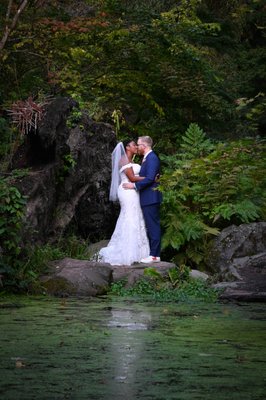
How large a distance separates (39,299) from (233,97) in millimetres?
11190

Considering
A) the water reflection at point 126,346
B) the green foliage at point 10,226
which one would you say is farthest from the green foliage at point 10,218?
the water reflection at point 126,346

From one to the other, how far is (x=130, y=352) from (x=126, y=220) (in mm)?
8036

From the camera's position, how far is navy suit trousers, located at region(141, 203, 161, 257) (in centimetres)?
1524

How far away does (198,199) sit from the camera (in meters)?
16.0

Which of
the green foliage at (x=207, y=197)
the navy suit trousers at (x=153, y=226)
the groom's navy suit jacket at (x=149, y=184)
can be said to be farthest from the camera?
the groom's navy suit jacket at (x=149, y=184)

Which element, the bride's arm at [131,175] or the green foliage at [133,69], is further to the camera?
the green foliage at [133,69]

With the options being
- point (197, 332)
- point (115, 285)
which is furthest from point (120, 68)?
point (197, 332)

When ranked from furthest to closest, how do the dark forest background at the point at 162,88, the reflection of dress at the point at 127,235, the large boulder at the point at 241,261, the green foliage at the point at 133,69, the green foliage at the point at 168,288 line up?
1. the green foliage at the point at 133,69
2. the dark forest background at the point at 162,88
3. the reflection of dress at the point at 127,235
4. the green foliage at the point at 168,288
5. the large boulder at the point at 241,261

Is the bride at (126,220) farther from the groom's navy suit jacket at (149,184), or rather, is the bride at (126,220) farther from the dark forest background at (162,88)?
the dark forest background at (162,88)

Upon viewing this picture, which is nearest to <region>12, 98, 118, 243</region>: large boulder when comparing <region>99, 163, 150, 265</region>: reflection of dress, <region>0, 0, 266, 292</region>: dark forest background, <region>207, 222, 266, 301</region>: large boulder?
<region>0, 0, 266, 292</region>: dark forest background

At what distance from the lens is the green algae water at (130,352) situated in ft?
19.1

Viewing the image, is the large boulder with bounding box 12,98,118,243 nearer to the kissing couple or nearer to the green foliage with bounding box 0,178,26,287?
the kissing couple

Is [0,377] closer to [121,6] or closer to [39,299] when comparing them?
[39,299]

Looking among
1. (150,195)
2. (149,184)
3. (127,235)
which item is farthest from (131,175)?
(127,235)
